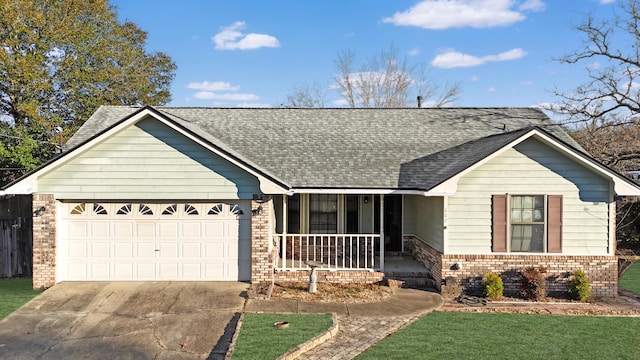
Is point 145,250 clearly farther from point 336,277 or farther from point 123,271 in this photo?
point 336,277

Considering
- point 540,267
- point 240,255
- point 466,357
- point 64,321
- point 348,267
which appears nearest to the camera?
point 466,357

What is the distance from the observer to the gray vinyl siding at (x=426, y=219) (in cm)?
1105

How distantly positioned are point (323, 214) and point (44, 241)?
8.05 metres

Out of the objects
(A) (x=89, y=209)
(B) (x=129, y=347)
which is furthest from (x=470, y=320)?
(A) (x=89, y=209)

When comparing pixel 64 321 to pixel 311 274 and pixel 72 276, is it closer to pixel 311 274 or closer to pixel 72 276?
pixel 72 276

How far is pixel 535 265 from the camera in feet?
34.4

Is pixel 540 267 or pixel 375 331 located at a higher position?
pixel 540 267

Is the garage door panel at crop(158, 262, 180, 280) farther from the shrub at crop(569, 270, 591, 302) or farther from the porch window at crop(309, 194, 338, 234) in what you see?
the shrub at crop(569, 270, 591, 302)

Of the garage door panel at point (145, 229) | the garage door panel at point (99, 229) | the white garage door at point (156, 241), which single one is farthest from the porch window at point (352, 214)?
the garage door panel at point (99, 229)

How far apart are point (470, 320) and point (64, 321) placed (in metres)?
8.48

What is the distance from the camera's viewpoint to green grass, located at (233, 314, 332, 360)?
661 cm

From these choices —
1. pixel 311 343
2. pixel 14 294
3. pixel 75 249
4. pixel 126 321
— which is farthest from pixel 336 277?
pixel 14 294

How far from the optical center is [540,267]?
1038cm

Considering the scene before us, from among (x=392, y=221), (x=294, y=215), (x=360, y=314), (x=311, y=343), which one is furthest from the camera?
(x=392, y=221)
